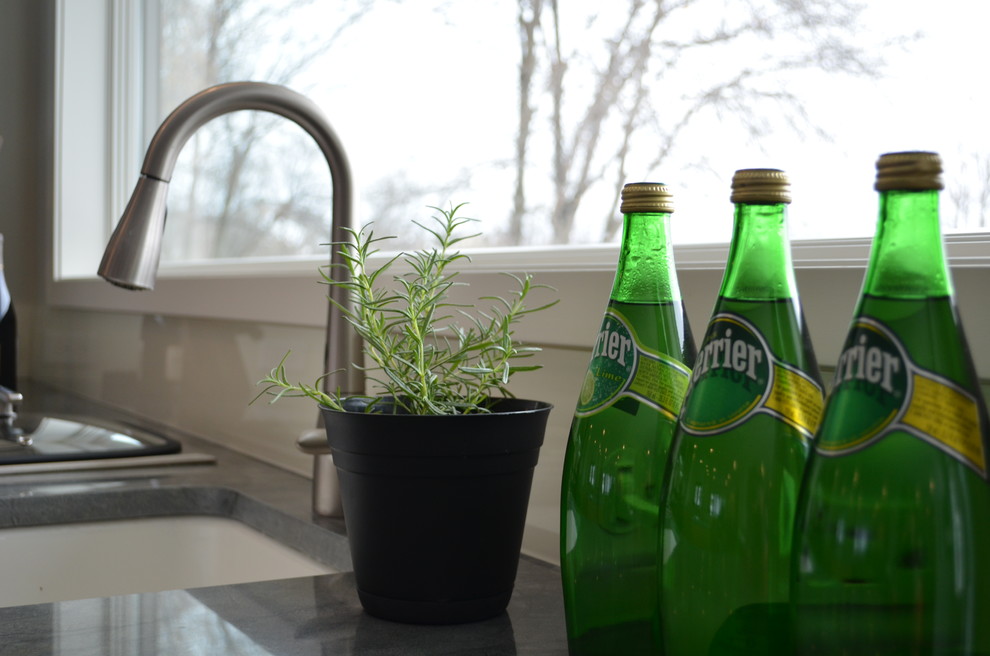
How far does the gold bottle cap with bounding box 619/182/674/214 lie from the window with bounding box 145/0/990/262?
31 centimetres

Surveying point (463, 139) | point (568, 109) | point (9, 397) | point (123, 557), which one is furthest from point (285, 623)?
point (9, 397)

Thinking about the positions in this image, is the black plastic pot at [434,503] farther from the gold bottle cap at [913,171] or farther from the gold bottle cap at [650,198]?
the gold bottle cap at [913,171]

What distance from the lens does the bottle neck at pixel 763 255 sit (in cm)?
43

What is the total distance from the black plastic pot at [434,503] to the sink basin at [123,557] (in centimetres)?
43

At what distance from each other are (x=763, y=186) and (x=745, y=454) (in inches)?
4.5

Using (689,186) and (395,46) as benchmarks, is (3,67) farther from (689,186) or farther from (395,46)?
(689,186)

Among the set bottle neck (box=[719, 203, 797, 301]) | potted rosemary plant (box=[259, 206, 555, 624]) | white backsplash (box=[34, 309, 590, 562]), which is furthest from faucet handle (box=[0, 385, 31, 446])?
bottle neck (box=[719, 203, 797, 301])

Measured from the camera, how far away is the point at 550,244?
1158mm

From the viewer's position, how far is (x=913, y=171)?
1.13 ft

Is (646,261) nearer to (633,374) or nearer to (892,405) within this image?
(633,374)

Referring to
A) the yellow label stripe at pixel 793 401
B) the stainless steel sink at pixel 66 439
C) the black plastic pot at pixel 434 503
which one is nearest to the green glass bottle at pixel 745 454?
the yellow label stripe at pixel 793 401

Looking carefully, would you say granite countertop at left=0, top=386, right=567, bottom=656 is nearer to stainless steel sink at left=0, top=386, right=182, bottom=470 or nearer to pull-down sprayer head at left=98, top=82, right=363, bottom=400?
pull-down sprayer head at left=98, top=82, right=363, bottom=400

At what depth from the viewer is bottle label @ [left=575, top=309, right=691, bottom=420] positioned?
49 cm

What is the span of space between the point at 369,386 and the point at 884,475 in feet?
2.35
